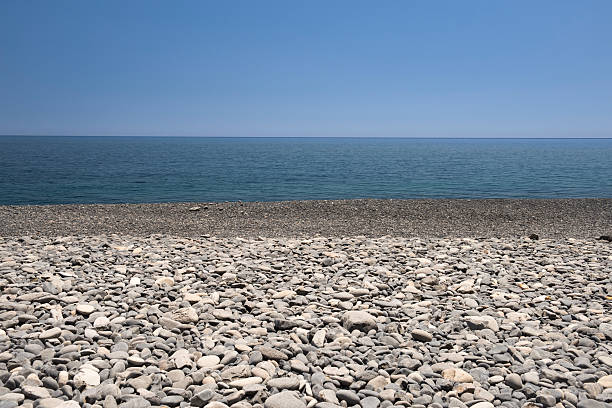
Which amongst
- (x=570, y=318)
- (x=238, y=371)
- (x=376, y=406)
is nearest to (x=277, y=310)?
(x=238, y=371)

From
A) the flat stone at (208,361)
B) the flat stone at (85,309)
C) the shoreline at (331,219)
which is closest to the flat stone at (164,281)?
the flat stone at (85,309)

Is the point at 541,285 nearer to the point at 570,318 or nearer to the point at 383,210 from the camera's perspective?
the point at 570,318

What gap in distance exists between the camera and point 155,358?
4.77 meters

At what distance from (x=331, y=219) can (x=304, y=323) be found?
11532 millimetres

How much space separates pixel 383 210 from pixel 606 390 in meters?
14.5

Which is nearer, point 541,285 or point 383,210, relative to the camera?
point 541,285

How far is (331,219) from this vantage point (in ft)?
56.2

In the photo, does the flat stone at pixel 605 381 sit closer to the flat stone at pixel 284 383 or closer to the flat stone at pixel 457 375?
the flat stone at pixel 457 375

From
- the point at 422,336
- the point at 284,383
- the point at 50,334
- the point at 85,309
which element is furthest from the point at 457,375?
the point at 85,309

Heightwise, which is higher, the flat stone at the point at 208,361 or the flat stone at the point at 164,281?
the flat stone at the point at 164,281

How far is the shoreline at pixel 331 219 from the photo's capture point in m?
14.2

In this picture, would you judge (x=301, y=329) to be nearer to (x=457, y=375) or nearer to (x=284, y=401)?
(x=284, y=401)

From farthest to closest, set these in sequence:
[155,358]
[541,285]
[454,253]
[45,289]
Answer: [454,253]
[541,285]
[45,289]
[155,358]

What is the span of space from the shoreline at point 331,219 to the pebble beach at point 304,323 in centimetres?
356
